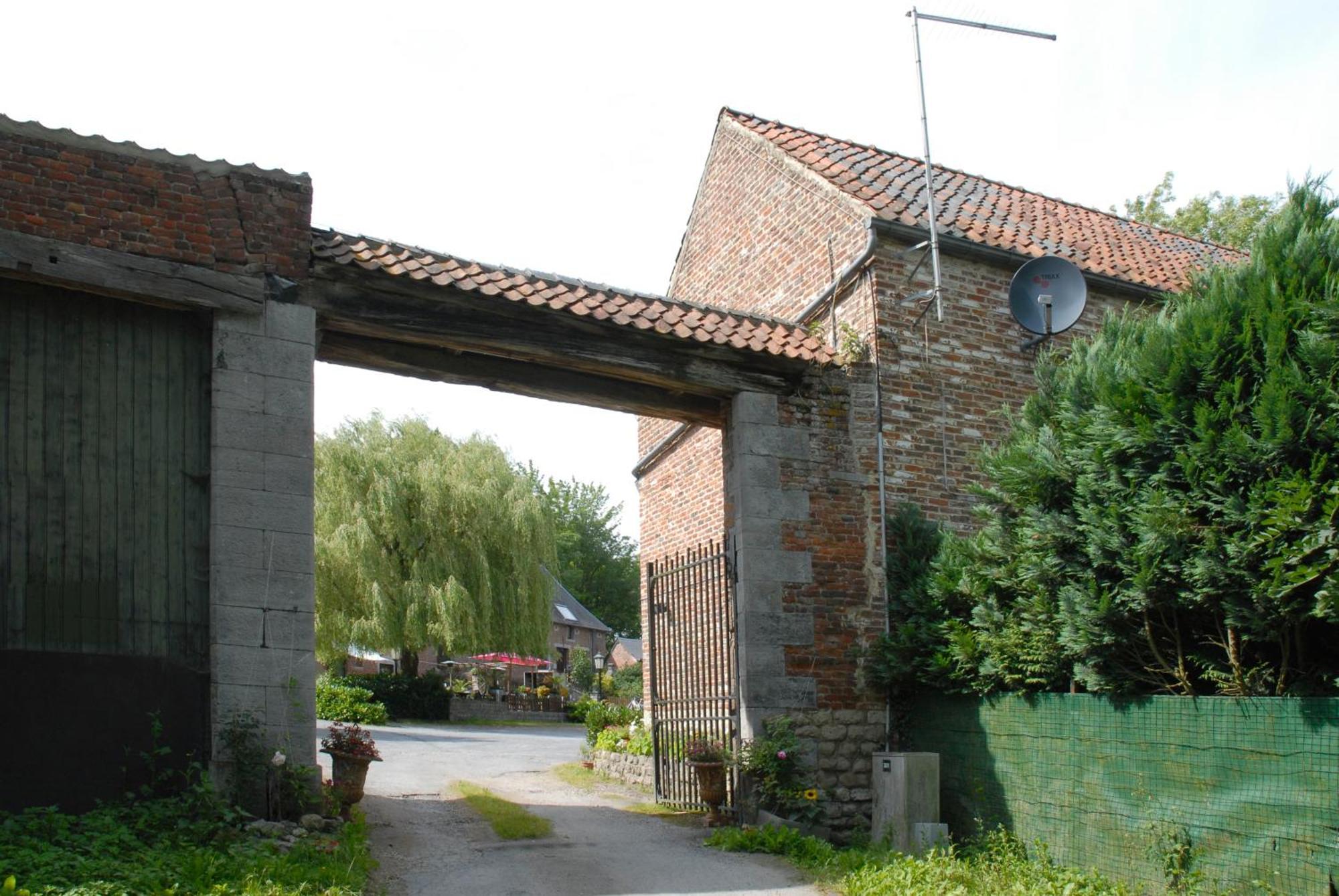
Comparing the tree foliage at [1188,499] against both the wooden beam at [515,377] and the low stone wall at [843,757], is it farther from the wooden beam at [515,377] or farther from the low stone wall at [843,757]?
the wooden beam at [515,377]

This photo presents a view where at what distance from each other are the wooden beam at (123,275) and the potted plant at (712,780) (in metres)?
5.31

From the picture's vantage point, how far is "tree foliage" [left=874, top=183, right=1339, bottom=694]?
632 cm

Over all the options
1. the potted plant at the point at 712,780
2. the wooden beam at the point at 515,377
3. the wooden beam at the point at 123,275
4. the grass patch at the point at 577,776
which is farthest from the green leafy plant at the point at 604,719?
the wooden beam at the point at 123,275

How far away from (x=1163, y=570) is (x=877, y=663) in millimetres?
3468

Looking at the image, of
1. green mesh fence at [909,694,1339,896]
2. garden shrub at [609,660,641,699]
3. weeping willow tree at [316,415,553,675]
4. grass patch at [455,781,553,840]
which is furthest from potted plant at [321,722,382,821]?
garden shrub at [609,660,641,699]

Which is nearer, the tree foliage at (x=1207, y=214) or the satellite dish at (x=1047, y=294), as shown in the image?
the satellite dish at (x=1047, y=294)

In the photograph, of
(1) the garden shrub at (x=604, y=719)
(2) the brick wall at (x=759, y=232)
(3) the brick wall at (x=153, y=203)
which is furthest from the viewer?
(1) the garden shrub at (x=604, y=719)

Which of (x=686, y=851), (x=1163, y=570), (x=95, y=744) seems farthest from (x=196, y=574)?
(x=1163, y=570)

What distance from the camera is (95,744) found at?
24.6ft

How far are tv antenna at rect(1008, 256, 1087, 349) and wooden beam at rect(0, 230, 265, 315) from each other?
22.4 feet

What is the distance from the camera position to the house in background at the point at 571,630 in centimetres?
4819

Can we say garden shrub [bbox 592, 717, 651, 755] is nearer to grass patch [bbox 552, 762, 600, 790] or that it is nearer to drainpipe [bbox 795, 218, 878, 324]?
grass patch [bbox 552, 762, 600, 790]

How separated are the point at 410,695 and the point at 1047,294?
20559 millimetres

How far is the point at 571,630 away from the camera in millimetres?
50031
